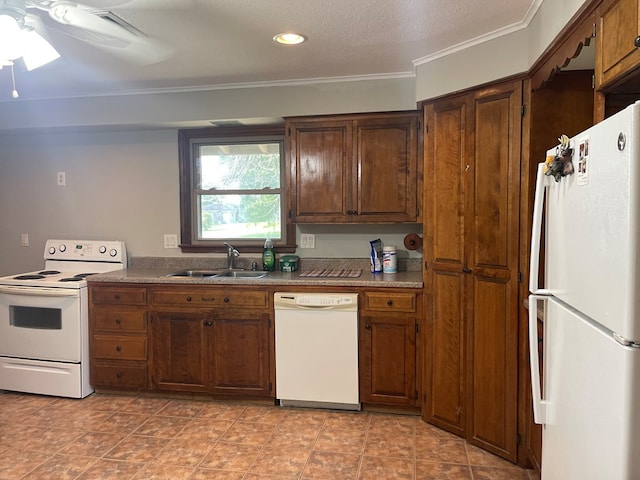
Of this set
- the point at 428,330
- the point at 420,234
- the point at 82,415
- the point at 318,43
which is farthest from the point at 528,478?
the point at 82,415

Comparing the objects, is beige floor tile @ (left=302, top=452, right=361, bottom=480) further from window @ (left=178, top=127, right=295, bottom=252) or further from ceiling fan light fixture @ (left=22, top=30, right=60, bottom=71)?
ceiling fan light fixture @ (left=22, top=30, right=60, bottom=71)

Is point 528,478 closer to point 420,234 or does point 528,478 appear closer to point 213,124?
point 420,234

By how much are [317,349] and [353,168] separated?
1237 mm

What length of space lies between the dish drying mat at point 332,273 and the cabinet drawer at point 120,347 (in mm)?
1237

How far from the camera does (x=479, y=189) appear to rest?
99.6 inches

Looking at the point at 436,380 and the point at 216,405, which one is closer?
the point at 436,380

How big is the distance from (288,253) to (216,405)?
1.22 meters

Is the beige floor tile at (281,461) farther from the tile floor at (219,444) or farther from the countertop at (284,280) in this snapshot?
the countertop at (284,280)

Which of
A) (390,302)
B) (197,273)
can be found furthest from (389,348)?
(197,273)

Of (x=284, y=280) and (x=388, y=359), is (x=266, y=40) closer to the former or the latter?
(x=284, y=280)

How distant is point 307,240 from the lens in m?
3.65

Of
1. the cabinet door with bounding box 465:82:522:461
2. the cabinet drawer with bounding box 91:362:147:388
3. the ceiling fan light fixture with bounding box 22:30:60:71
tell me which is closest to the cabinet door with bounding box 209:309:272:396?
the cabinet drawer with bounding box 91:362:147:388

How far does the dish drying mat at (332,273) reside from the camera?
3232mm

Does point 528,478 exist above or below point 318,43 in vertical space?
below
